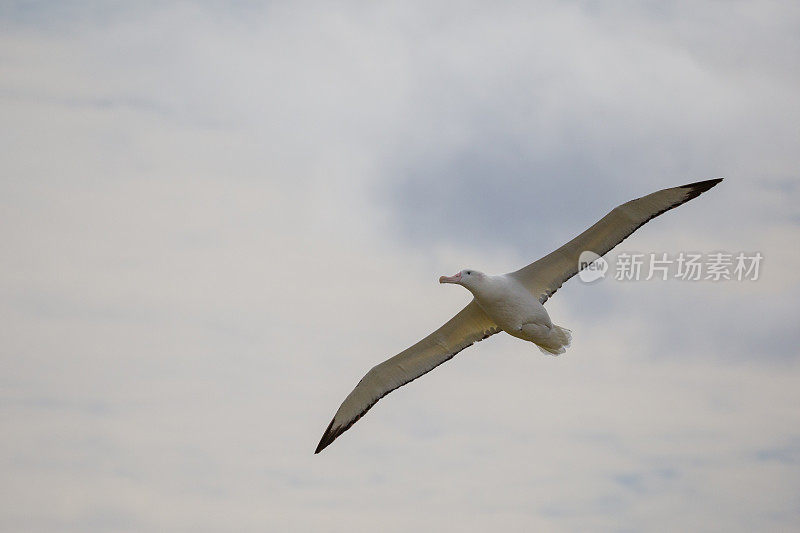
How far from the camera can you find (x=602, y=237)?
61.2 ft

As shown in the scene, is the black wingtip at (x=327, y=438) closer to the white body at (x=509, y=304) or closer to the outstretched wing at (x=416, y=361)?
the outstretched wing at (x=416, y=361)

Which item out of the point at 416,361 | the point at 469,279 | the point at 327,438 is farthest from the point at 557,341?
the point at 327,438

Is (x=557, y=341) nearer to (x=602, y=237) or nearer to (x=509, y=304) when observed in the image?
(x=509, y=304)

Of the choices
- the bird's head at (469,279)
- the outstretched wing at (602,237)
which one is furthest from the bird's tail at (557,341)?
the bird's head at (469,279)

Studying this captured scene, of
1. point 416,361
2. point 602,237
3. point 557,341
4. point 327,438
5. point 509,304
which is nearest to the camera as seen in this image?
point 509,304

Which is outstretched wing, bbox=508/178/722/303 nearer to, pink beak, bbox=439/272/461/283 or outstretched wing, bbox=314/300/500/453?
pink beak, bbox=439/272/461/283

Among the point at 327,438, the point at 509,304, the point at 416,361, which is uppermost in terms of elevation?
the point at 416,361

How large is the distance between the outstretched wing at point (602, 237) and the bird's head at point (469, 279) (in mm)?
738

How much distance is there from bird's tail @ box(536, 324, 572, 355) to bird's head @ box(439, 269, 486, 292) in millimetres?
1470

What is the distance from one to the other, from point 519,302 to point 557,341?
1.02m

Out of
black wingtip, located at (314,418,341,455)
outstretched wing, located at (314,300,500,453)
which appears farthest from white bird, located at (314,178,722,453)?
black wingtip, located at (314,418,341,455)

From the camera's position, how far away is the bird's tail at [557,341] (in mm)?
18938

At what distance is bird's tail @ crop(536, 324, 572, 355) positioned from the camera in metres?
18.9

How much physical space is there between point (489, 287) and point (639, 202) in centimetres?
263
